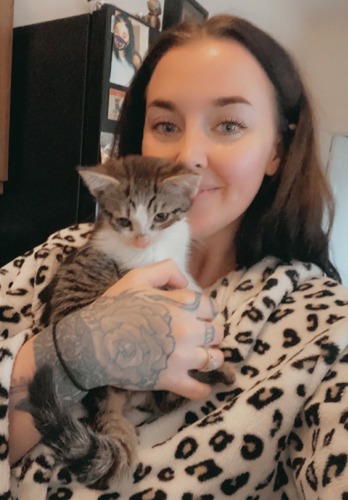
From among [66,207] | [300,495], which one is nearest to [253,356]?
[300,495]

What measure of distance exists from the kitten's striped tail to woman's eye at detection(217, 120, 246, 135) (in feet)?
2.06

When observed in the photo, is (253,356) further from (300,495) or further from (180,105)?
(180,105)

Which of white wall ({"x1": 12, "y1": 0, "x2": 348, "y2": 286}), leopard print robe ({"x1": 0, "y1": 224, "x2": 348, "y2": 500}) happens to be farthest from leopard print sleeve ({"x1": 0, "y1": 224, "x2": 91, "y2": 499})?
white wall ({"x1": 12, "y1": 0, "x2": 348, "y2": 286})

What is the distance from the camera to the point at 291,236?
3.69 ft

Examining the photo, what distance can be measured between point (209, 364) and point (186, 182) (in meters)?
0.40

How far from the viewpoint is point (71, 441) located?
68cm

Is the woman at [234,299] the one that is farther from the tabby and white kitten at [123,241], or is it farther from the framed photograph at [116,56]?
the framed photograph at [116,56]

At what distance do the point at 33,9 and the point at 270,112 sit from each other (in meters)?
1.42

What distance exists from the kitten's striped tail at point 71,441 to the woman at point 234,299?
0.05 metres

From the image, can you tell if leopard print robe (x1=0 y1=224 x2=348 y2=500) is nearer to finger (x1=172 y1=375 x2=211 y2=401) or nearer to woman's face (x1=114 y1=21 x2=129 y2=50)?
finger (x1=172 y1=375 x2=211 y2=401)

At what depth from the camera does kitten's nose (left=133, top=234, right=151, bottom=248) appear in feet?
3.56

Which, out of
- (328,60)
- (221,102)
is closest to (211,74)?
(221,102)

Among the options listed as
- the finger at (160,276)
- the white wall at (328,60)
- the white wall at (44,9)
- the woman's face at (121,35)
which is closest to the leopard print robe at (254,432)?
the finger at (160,276)

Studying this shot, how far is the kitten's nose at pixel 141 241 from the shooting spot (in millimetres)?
1085
